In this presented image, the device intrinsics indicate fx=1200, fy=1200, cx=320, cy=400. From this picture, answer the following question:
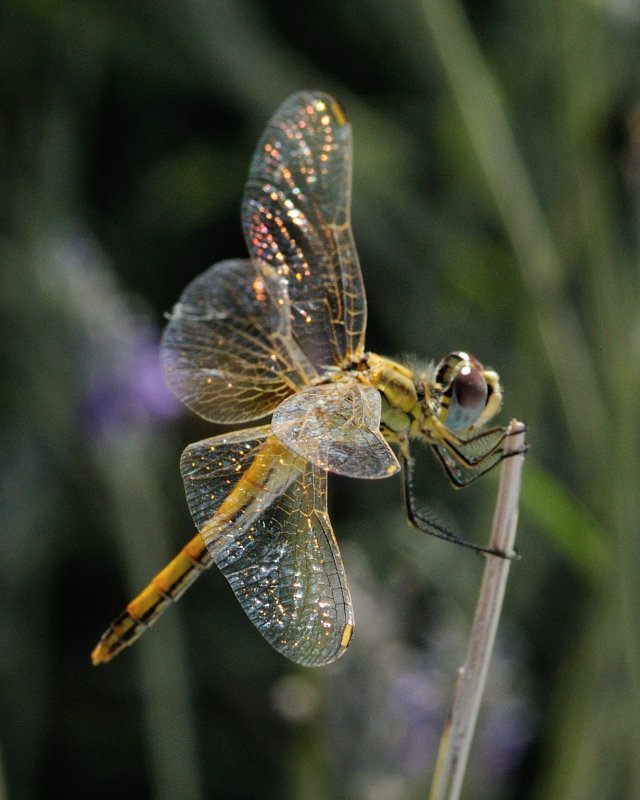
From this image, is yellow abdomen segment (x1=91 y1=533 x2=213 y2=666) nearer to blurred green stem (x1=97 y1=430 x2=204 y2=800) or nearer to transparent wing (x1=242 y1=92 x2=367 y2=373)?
transparent wing (x1=242 y1=92 x2=367 y2=373)

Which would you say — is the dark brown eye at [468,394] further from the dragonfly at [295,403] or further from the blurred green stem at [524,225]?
the blurred green stem at [524,225]

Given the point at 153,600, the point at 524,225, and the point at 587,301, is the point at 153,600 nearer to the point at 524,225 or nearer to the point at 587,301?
the point at 524,225

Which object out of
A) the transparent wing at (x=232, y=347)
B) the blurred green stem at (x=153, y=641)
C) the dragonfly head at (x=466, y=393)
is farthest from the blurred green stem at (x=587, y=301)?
the blurred green stem at (x=153, y=641)

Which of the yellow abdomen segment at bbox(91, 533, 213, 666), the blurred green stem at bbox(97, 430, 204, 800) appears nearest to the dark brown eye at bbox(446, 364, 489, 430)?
the yellow abdomen segment at bbox(91, 533, 213, 666)

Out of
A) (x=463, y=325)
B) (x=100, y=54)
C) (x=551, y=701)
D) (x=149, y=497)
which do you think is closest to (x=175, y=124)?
(x=100, y=54)

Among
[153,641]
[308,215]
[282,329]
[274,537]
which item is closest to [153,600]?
[274,537]

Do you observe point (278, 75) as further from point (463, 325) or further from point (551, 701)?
point (551, 701)
